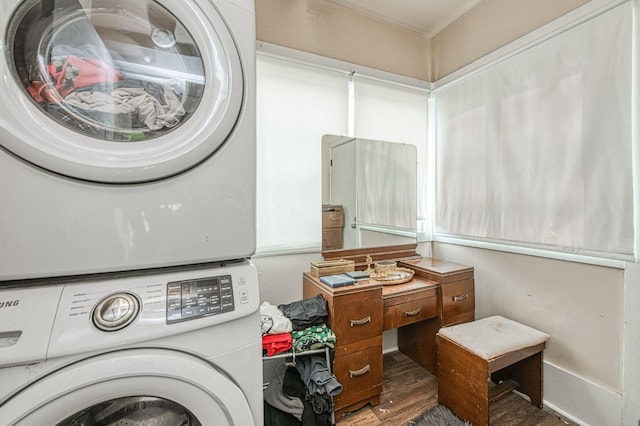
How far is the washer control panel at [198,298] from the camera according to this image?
64 centimetres

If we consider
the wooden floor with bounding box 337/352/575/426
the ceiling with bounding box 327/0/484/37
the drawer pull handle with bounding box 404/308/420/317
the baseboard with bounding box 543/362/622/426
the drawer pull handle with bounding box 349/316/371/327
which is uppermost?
the ceiling with bounding box 327/0/484/37

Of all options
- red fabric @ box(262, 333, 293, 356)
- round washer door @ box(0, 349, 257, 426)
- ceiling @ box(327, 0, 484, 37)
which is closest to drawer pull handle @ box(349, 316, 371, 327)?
red fabric @ box(262, 333, 293, 356)

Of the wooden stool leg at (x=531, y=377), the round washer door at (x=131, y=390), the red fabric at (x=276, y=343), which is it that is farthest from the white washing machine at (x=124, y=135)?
the wooden stool leg at (x=531, y=377)

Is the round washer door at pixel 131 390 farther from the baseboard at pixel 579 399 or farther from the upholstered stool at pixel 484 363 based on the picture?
the baseboard at pixel 579 399

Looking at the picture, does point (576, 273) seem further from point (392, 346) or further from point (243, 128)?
point (243, 128)

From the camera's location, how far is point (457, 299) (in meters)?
1.79

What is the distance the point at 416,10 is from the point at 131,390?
264 centimetres

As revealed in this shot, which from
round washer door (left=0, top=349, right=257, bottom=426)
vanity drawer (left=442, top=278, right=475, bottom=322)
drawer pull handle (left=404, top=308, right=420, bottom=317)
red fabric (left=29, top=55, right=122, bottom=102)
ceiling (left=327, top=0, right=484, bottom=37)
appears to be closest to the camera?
round washer door (left=0, top=349, right=257, bottom=426)

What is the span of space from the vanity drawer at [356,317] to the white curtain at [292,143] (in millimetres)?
539

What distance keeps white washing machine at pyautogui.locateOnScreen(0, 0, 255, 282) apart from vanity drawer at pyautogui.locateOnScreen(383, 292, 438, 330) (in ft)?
3.69

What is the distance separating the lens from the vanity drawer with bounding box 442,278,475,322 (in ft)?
5.73

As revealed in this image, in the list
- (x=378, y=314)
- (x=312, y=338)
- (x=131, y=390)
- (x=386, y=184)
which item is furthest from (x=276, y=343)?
(x=386, y=184)

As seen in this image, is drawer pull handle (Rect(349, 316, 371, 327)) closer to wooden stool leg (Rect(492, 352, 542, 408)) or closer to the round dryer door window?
wooden stool leg (Rect(492, 352, 542, 408))

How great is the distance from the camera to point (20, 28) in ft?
2.02
